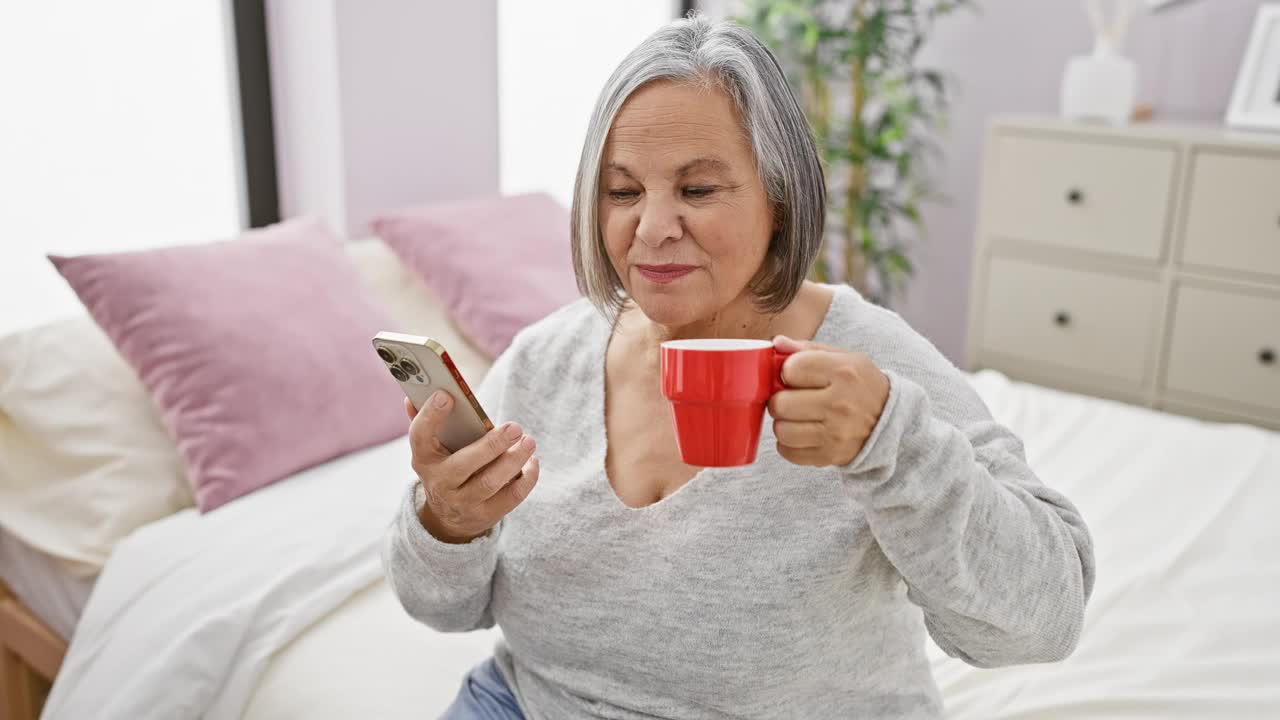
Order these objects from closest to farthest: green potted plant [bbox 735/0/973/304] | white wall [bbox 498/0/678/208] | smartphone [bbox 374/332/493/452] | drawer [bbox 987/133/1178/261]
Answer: smartphone [bbox 374/332/493/452], drawer [bbox 987/133/1178/261], white wall [bbox 498/0/678/208], green potted plant [bbox 735/0/973/304]

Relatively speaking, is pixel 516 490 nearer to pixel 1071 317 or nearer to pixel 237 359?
pixel 237 359

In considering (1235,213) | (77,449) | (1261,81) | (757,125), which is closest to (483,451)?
(757,125)

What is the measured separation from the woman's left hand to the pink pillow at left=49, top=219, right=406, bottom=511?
3.74 ft

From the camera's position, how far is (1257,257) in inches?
111

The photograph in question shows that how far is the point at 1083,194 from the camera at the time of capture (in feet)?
10.0

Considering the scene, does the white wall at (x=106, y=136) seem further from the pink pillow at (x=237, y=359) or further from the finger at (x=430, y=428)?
the finger at (x=430, y=428)

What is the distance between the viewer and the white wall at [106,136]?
7.03 ft

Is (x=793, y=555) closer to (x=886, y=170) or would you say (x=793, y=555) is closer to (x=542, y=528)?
(x=542, y=528)

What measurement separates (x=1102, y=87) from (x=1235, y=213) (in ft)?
1.60

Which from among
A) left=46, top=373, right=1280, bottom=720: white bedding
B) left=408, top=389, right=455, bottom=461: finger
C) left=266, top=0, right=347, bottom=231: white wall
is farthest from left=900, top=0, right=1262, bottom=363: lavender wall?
left=408, top=389, right=455, bottom=461: finger

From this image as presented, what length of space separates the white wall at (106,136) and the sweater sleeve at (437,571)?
141 cm

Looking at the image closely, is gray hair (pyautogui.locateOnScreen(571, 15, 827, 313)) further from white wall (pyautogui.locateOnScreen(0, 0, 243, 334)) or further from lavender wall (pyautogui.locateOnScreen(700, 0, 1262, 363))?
lavender wall (pyautogui.locateOnScreen(700, 0, 1262, 363))

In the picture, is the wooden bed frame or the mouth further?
the wooden bed frame

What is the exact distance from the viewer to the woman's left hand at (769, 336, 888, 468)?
0.77 metres
